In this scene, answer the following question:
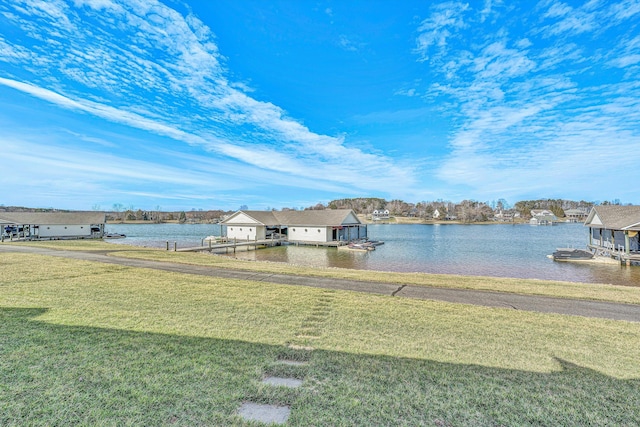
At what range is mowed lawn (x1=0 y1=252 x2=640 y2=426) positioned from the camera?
3215 millimetres

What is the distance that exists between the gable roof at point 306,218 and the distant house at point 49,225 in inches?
849

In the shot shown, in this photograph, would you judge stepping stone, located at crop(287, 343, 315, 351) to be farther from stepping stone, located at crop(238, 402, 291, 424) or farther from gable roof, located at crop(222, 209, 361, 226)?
gable roof, located at crop(222, 209, 361, 226)

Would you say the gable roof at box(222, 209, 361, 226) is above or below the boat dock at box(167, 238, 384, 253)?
above

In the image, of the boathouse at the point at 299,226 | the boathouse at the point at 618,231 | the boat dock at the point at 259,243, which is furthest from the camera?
the boathouse at the point at 299,226

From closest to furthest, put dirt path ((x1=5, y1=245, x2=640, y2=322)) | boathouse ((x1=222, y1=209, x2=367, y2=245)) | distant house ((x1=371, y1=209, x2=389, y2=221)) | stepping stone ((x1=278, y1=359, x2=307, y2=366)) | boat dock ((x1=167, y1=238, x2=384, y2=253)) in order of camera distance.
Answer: stepping stone ((x1=278, y1=359, x2=307, y2=366)) → dirt path ((x1=5, y1=245, x2=640, y2=322)) → boat dock ((x1=167, y1=238, x2=384, y2=253)) → boathouse ((x1=222, y1=209, x2=367, y2=245)) → distant house ((x1=371, y1=209, x2=389, y2=221))

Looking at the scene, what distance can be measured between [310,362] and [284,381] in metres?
0.60

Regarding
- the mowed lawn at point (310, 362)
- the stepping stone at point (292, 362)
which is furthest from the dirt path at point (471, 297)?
the stepping stone at point (292, 362)

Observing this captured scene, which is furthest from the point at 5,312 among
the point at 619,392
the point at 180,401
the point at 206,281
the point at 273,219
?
the point at 273,219

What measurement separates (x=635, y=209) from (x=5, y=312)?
4088 centimetres

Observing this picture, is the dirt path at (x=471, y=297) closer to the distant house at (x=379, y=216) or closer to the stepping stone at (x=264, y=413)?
the stepping stone at (x=264, y=413)

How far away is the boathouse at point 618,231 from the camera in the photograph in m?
25.5

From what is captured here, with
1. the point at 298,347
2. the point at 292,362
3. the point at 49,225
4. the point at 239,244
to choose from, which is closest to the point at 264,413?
the point at 292,362

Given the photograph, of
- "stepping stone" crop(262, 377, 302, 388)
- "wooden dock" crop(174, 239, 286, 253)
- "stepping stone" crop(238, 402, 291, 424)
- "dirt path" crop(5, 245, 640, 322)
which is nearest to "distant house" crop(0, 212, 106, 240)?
"wooden dock" crop(174, 239, 286, 253)

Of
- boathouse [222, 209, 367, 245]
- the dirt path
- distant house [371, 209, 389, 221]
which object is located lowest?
the dirt path
